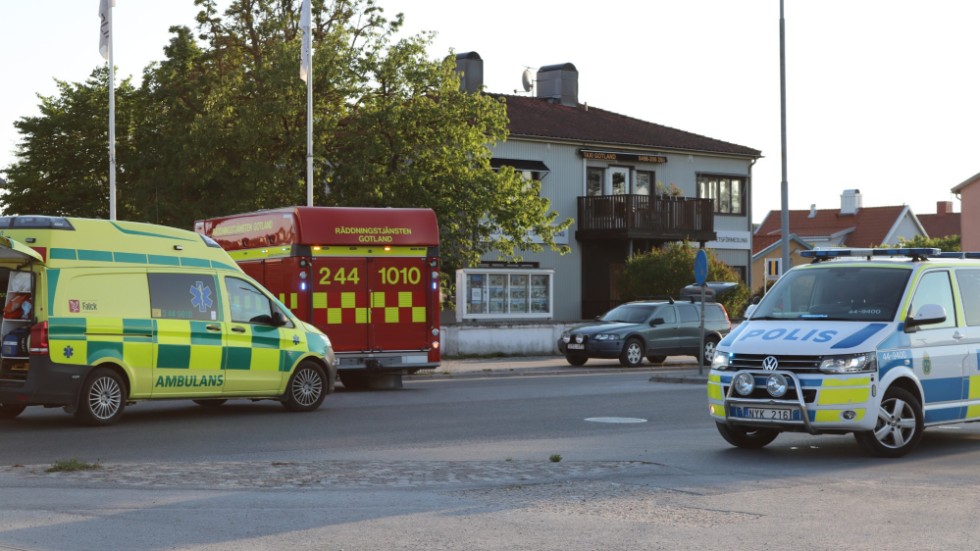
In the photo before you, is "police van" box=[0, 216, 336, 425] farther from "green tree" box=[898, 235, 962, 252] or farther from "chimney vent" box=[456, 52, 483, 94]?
"green tree" box=[898, 235, 962, 252]

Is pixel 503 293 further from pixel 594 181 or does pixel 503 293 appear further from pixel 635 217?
pixel 594 181

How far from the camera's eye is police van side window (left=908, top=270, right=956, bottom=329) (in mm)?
12805

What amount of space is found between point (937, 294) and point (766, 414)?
2256 millimetres

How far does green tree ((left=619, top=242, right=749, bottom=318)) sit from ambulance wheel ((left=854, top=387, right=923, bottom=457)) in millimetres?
28199

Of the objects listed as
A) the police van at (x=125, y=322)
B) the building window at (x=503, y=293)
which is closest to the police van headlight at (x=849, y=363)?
the police van at (x=125, y=322)

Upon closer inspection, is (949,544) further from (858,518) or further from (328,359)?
(328,359)

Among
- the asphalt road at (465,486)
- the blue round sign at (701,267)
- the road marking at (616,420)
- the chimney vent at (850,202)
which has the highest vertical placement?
the chimney vent at (850,202)

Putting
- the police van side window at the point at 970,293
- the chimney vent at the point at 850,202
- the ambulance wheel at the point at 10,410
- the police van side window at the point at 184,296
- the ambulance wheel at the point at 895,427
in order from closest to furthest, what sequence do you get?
1. the ambulance wheel at the point at 895,427
2. the police van side window at the point at 970,293
3. the police van side window at the point at 184,296
4. the ambulance wheel at the point at 10,410
5. the chimney vent at the point at 850,202

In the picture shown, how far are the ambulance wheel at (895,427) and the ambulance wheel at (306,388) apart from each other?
8.16 metres

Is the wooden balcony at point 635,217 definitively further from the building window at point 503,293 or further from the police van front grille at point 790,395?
the police van front grille at point 790,395

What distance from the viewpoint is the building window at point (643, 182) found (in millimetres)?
50094

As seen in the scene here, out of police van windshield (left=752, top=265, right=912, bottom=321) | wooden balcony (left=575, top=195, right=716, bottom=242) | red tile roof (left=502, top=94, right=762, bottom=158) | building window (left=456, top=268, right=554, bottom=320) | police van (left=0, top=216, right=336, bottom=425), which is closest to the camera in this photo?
police van windshield (left=752, top=265, right=912, bottom=321)

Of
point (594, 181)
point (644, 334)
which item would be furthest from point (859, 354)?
point (594, 181)

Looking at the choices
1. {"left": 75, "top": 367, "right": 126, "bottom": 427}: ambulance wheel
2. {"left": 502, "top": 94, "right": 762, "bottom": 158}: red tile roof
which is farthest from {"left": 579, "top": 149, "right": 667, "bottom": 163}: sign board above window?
{"left": 75, "top": 367, "right": 126, "bottom": 427}: ambulance wheel
